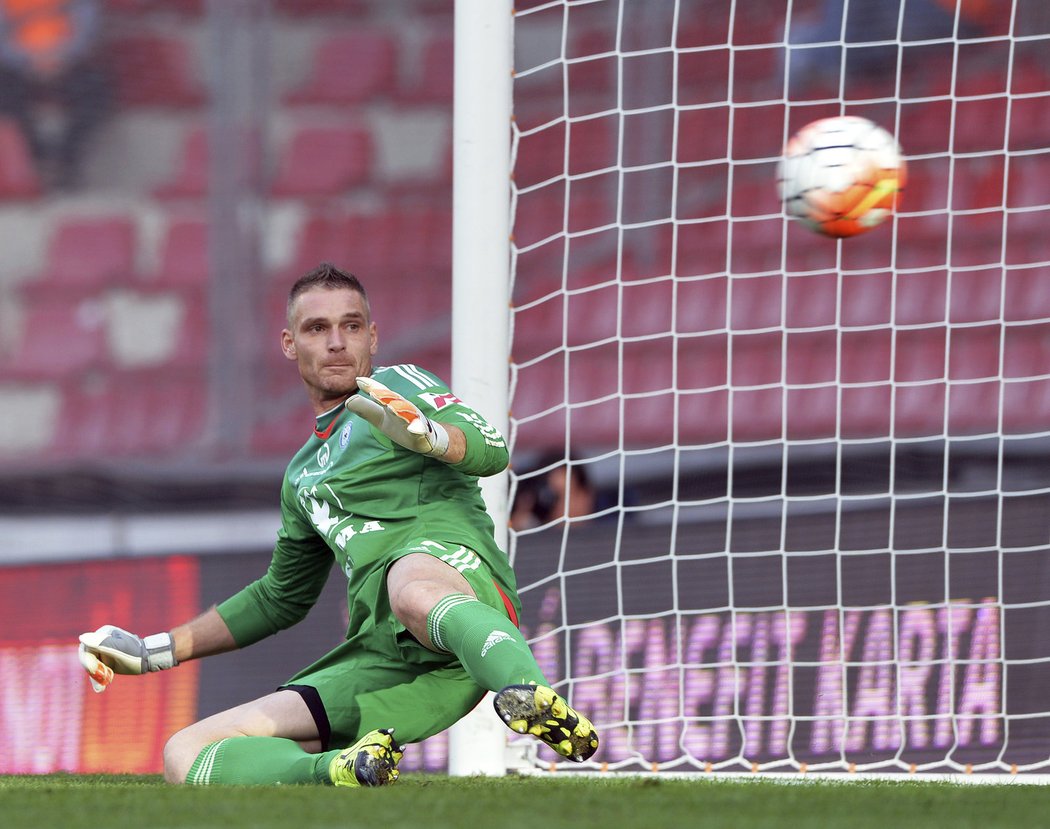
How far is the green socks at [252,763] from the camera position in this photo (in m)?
2.58

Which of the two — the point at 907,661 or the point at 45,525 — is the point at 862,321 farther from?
the point at 45,525

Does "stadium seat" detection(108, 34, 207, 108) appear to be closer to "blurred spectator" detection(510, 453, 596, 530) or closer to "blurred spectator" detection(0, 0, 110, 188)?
"blurred spectator" detection(0, 0, 110, 188)

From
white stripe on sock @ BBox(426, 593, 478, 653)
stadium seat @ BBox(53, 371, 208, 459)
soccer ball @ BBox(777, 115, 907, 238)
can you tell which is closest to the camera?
white stripe on sock @ BBox(426, 593, 478, 653)

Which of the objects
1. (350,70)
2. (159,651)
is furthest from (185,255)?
(159,651)

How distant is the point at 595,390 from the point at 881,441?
1.00m

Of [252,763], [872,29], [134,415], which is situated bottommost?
[252,763]

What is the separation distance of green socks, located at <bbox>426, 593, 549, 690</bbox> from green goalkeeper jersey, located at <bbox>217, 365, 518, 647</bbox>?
0.79 ft

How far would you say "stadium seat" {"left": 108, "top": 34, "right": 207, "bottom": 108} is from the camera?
5324 mm

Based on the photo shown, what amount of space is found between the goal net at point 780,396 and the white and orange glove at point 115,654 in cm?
92

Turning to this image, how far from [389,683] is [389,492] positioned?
356 mm

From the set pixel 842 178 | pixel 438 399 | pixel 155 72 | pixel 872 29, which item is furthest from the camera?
pixel 155 72

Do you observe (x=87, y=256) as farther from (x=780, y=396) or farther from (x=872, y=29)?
(x=872, y=29)

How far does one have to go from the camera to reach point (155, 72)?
539 cm

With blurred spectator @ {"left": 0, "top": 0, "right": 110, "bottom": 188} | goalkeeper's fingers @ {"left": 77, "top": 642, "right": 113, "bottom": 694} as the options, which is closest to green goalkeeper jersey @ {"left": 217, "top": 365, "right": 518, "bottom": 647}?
goalkeeper's fingers @ {"left": 77, "top": 642, "right": 113, "bottom": 694}
